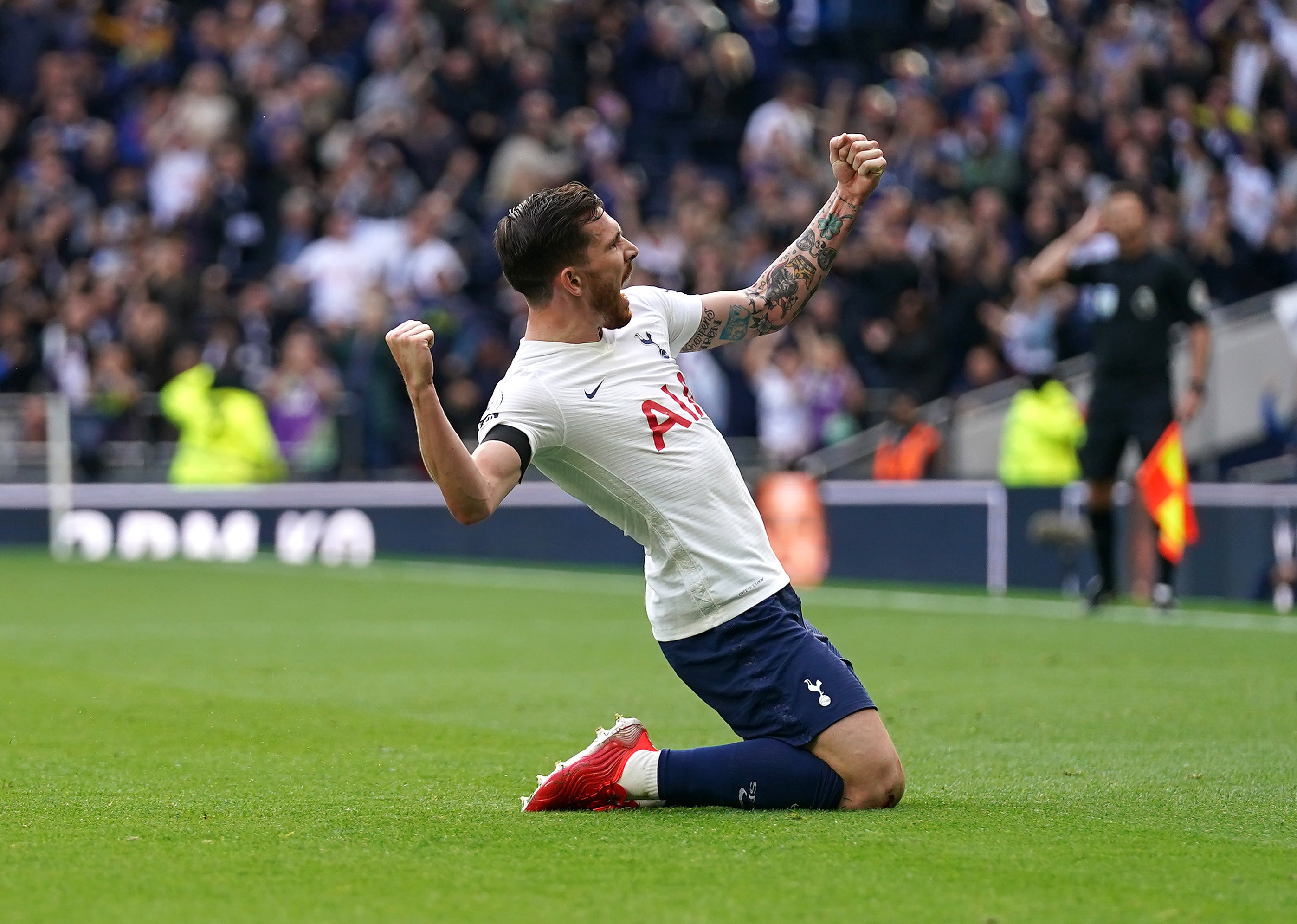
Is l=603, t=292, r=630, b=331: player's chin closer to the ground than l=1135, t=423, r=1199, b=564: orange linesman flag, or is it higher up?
higher up

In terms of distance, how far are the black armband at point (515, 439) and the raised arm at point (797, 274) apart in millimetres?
945

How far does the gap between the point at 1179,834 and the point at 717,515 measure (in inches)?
55.7

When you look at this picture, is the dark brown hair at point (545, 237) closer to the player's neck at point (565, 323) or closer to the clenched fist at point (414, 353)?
the player's neck at point (565, 323)

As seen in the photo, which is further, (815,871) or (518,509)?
(518,509)

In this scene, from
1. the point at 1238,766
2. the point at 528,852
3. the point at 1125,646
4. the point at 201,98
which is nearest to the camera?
the point at 528,852

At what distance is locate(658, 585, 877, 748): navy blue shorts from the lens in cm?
528

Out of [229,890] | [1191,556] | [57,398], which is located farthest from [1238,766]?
[57,398]

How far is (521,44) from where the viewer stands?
22.1 meters

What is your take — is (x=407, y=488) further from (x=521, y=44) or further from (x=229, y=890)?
(x=229, y=890)

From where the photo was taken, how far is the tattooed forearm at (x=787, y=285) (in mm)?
5934

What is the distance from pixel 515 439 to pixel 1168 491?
818cm

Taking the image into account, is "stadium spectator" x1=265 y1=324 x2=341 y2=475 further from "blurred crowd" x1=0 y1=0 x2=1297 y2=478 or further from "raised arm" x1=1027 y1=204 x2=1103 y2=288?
"raised arm" x1=1027 y1=204 x2=1103 y2=288

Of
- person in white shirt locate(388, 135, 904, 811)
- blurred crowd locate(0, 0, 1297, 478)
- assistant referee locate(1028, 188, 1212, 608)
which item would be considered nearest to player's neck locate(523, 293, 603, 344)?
person in white shirt locate(388, 135, 904, 811)

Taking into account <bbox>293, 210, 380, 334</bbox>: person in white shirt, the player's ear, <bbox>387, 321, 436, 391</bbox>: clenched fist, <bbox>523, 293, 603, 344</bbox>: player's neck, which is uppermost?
<bbox>293, 210, 380, 334</bbox>: person in white shirt
